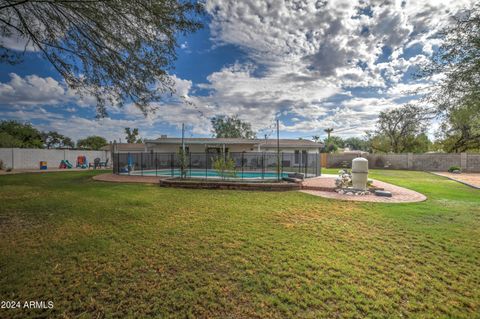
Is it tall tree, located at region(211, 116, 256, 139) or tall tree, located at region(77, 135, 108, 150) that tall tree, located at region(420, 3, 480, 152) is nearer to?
tall tree, located at region(211, 116, 256, 139)

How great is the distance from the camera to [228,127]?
138 ft

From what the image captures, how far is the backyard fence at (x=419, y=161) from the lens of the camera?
2014 centimetres

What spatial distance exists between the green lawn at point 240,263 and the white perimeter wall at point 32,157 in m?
20.8

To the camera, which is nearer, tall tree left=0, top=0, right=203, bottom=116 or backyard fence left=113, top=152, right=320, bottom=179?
tall tree left=0, top=0, right=203, bottom=116

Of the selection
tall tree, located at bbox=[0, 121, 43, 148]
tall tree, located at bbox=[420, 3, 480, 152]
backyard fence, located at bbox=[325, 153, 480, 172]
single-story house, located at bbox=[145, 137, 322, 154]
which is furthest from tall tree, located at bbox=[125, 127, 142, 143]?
tall tree, located at bbox=[420, 3, 480, 152]

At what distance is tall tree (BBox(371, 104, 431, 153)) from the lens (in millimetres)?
28484

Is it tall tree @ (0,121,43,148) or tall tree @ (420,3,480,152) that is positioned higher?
tall tree @ (0,121,43,148)

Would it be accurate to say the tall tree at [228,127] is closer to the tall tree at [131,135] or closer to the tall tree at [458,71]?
the tall tree at [131,135]

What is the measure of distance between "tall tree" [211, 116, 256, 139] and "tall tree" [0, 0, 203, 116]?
36059mm

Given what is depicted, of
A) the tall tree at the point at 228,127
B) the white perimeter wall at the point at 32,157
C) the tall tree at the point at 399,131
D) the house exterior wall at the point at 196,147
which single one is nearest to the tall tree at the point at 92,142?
the white perimeter wall at the point at 32,157

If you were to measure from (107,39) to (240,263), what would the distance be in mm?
5869

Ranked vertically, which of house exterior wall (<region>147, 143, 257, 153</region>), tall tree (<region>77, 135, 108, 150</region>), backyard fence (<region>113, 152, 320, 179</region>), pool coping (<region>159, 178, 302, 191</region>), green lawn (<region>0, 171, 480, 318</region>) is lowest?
green lawn (<region>0, 171, 480, 318</region>)

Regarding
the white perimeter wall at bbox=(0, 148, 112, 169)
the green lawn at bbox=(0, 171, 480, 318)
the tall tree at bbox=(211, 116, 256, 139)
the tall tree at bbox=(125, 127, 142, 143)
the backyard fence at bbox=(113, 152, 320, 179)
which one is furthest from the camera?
the tall tree at bbox=(125, 127, 142, 143)

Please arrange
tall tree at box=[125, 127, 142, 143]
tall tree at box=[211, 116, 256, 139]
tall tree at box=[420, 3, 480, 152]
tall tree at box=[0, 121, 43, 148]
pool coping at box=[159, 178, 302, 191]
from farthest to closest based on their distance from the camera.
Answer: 1. tall tree at box=[125, 127, 142, 143]
2. tall tree at box=[211, 116, 256, 139]
3. tall tree at box=[0, 121, 43, 148]
4. pool coping at box=[159, 178, 302, 191]
5. tall tree at box=[420, 3, 480, 152]
